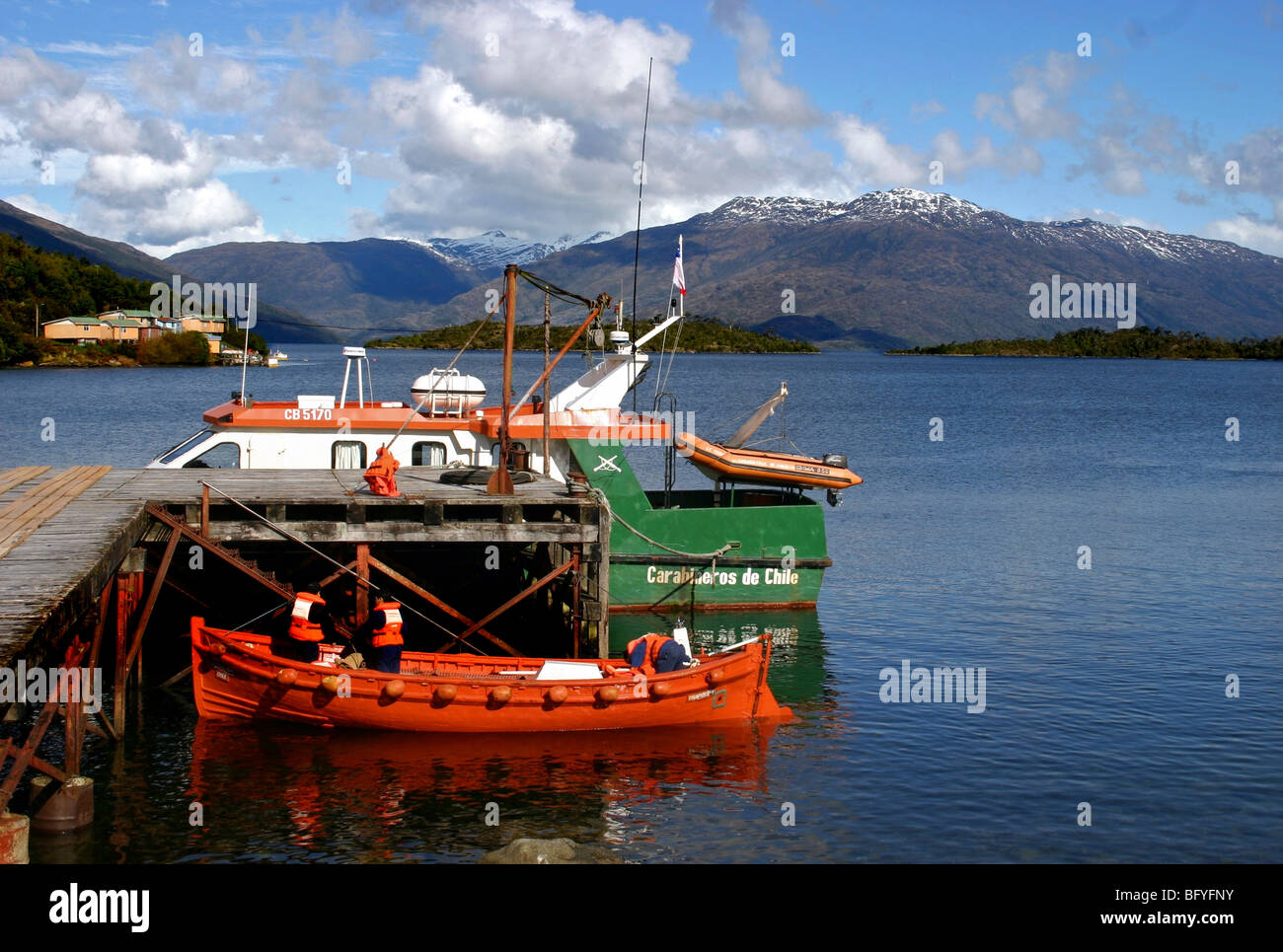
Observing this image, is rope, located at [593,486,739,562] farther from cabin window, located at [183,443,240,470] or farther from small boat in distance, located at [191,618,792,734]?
cabin window, located at [183,443,240,470]

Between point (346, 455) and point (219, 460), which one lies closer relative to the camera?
point (346, 455)

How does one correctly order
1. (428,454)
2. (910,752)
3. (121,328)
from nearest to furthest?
(910,752), (428,454), (121,328)

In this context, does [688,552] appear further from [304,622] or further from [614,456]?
[304,622]

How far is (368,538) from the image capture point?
734 inches

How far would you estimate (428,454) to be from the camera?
24.7m

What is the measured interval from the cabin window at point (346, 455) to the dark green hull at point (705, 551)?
4.20 metres

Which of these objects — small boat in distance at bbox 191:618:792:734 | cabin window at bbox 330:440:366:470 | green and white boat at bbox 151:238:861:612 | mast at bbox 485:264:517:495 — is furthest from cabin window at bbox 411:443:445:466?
small boat in distance at bbox 191:618:792:734

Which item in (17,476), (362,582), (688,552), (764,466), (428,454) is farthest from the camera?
(764,466)

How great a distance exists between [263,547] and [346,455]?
163 inches

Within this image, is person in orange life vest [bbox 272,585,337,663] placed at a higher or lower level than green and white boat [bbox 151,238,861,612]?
lower

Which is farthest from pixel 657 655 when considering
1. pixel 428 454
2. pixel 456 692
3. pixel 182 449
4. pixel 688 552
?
pixel 182 449

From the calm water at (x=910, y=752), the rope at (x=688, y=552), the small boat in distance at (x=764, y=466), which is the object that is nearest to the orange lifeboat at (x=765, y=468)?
the small boat in distance at (x=764, y=466)

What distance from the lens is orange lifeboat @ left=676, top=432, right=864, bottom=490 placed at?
24641mm

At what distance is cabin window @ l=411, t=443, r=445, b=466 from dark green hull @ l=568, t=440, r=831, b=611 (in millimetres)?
2857
